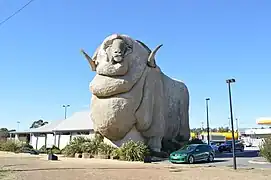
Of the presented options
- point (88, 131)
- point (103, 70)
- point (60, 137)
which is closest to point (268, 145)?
point (103, 70)

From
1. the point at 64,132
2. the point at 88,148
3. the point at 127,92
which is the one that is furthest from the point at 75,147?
the point at 64,132

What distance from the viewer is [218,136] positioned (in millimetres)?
86000

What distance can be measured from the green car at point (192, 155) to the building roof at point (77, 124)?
29.0 metres

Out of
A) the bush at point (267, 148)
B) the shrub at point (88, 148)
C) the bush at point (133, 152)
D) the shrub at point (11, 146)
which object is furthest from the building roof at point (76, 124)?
the bush at point (267, 148)

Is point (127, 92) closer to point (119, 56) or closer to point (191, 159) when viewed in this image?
point (119, 56)

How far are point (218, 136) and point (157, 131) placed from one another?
5909 centimetres

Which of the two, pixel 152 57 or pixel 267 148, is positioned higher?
pixel 152 57

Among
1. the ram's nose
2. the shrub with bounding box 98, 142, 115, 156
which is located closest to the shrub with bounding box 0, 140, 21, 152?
the shrub with bounding box 98, 142, 115, 156

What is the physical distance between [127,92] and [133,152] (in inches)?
202

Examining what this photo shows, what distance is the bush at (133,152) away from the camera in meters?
26.0

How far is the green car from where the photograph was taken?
80.3 ft

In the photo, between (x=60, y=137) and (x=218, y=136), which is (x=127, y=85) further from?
(x=218, y=136)

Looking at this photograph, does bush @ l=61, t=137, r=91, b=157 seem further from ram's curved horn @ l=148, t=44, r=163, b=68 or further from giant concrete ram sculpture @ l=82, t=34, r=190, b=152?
ram's curved horn @ l=148, t=44, r=163, b=68

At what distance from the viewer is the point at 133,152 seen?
2622 cm
